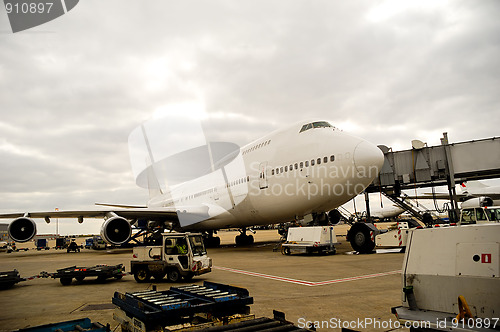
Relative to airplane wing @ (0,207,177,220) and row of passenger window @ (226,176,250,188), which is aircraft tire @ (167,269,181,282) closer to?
row of passenger window @ (226,176,250,188)

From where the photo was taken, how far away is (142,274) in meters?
10.2

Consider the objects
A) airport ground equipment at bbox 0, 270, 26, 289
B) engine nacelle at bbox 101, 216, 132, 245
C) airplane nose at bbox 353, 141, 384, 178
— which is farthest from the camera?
engine nacelle at bbox 101, 216, 132, 245

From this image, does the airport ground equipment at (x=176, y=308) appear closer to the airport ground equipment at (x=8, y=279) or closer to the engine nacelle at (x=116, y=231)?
the airport ground equipment at (x=8, y=279)

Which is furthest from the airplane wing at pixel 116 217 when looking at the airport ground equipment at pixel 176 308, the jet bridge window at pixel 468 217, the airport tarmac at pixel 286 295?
the airport ground equipment at pixel 176 308

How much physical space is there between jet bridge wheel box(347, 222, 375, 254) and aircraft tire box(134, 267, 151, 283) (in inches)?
381

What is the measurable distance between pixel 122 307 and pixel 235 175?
15464mm

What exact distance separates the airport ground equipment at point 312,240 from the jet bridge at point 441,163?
6.03m

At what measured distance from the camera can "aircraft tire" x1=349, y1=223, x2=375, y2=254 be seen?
15.4 m

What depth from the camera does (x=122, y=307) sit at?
4734 millimetres

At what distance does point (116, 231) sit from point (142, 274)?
9293mm

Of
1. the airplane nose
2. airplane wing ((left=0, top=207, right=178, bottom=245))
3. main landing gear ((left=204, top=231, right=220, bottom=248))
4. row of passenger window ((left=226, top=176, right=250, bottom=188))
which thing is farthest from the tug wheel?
main landing gear ((left=204, top=231, right=220, bottom=248))

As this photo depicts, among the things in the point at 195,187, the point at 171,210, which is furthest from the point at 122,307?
the point at 195,187

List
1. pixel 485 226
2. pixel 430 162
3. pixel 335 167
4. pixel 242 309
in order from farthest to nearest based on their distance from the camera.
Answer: pixel 430 162 → pixel 335 167 → pixel 242 309 → pixel 485 226

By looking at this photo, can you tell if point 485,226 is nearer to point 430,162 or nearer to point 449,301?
point 449,301
